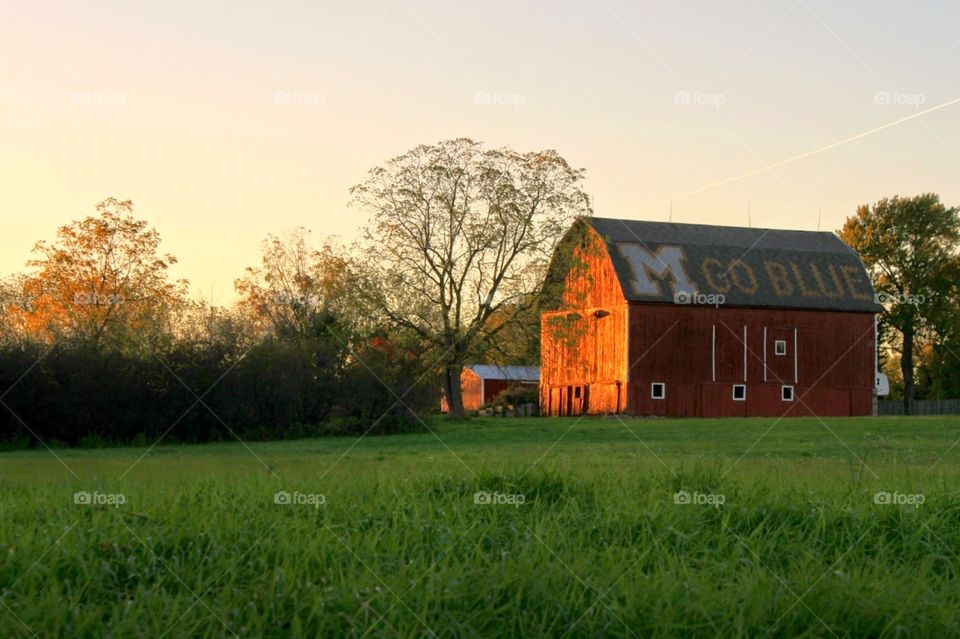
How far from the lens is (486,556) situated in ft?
28.9

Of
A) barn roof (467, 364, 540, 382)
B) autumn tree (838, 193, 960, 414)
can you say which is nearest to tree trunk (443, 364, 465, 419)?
barn roof (467, 364, 540, 382)

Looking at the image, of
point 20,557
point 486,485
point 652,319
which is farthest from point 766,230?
point 20,557

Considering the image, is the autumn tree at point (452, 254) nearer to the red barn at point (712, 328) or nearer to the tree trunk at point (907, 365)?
the red barn at point (712, 328)

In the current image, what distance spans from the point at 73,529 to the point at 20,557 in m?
0.81

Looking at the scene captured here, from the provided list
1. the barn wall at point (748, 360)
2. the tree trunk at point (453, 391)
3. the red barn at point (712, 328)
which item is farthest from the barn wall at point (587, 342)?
the tree trunk at point (453, 391)

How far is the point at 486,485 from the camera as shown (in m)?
11.9

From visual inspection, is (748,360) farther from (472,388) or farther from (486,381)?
(472,388)

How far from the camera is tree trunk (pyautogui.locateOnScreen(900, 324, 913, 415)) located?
78.6 metres

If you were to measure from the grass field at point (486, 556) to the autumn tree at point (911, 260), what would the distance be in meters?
68.9

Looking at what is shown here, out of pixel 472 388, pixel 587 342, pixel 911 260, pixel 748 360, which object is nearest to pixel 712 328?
pixel 748 360

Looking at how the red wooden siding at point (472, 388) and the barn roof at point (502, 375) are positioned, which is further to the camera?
the red wooden siding at point (472, 388)

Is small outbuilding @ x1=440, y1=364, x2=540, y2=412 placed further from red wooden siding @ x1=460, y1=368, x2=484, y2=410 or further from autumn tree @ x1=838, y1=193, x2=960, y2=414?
autumn tree @ x1=838, y1=193, x2=960, y2=414

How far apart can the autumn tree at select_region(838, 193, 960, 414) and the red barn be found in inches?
623

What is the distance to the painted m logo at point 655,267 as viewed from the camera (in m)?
58.8
